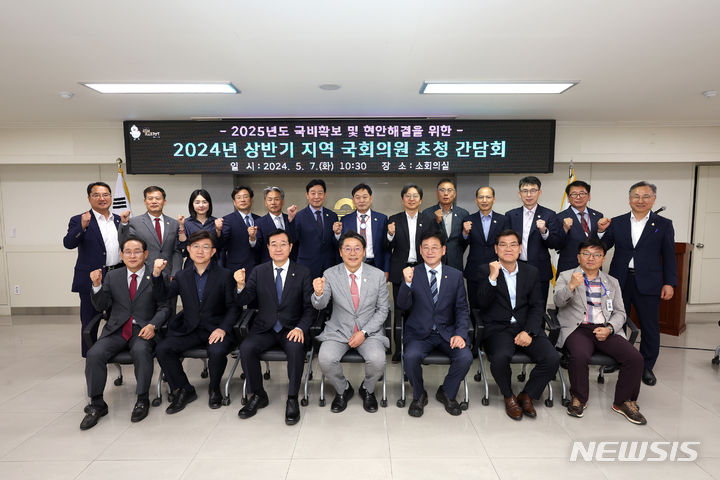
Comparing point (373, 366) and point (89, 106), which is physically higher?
point (89, 106)

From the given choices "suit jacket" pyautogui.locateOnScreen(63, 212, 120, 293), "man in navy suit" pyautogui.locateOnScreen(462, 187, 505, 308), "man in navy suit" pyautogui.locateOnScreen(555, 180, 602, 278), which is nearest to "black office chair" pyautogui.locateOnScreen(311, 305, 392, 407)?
"man in navy suit" pyautogui.locateOnScreen(462, 187, 505, 308)

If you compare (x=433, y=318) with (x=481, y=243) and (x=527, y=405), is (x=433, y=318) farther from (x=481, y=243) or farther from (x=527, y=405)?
(x=481, y=243)

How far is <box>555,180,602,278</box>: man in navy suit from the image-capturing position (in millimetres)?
4191

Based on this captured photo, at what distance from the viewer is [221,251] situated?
14.9 ft

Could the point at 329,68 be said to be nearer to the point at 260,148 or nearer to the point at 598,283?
the point at 260,148

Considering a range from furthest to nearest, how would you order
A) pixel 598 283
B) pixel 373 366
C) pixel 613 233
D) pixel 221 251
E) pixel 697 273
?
1. pixel 697 273
2. pixel 221 251
3. pixel 613 233
4. pixel 598 283
5. pixel 373 366

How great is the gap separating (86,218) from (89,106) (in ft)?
4.88

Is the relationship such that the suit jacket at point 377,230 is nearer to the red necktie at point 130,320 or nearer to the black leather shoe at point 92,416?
the red necktie at point 130,320

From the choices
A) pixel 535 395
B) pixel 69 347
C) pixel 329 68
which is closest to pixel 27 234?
pixel 69 347

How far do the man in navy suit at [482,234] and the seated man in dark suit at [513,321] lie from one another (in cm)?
76

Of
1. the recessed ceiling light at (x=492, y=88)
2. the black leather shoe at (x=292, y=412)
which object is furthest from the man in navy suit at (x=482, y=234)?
the black leather shoe at (x=292, y=412)

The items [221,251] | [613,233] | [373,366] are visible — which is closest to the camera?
[373,366]

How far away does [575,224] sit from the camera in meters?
4.29

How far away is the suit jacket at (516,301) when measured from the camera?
338cm
